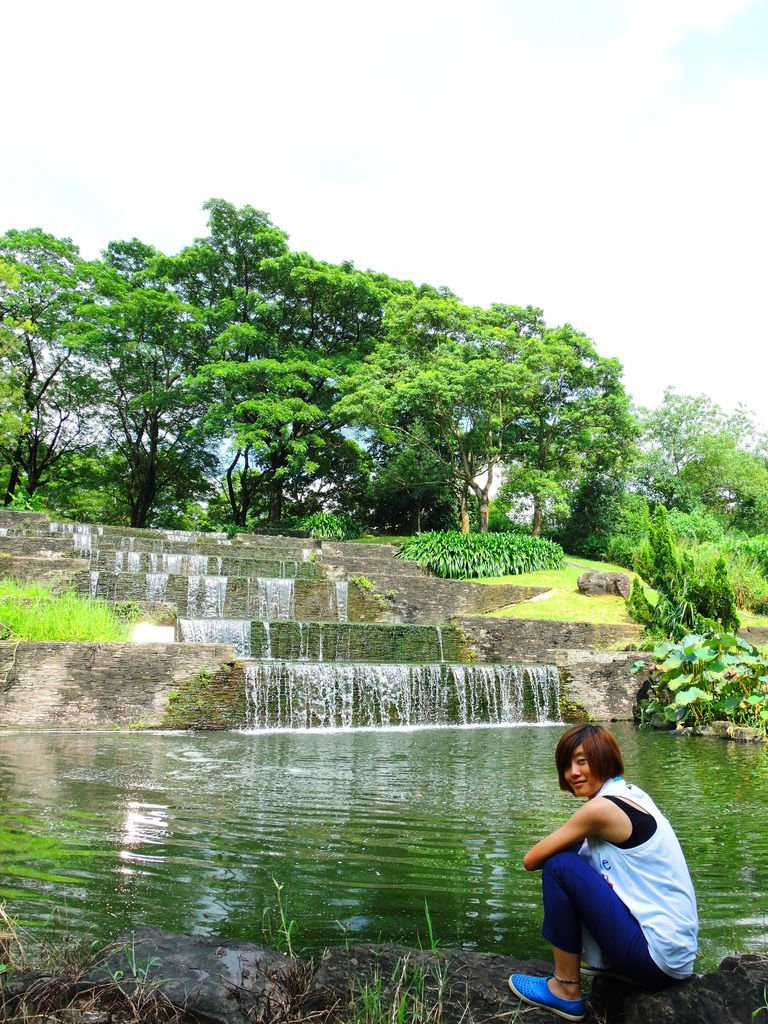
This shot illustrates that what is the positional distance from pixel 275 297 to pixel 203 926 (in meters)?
25.4

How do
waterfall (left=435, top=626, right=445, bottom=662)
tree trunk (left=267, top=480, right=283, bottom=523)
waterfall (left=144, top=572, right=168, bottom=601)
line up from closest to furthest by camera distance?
waterfall (left=435, top=626, right=445, bottom=662)
waterfall (left=144, top=572, right=168, bottom=601)
tree trunk (left=267, top=480, right=283, bottom=523)

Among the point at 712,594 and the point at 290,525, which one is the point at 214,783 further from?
the point at 290,525

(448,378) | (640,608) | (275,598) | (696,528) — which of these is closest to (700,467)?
(696,528)

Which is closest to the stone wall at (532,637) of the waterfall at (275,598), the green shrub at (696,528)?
the waterfall at (275,598)

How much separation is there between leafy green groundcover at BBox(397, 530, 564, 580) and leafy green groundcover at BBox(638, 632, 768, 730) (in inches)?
391

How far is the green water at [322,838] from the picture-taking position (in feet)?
9.71

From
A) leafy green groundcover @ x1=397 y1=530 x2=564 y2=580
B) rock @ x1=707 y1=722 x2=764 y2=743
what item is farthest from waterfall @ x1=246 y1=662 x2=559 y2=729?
leafy green groundcover @ x1=397 y1=530 x2=564 y2=580

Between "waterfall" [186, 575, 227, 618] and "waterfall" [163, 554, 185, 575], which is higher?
"waterfall" [163, 554, 185, 575]

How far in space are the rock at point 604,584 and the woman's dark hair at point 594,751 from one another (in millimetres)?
15502

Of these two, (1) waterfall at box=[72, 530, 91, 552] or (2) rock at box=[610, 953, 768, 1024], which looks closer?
(2) rock at box=[610, 953, 768, 1024]

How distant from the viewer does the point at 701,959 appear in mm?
2662

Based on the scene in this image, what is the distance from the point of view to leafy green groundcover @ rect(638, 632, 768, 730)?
9703 mm

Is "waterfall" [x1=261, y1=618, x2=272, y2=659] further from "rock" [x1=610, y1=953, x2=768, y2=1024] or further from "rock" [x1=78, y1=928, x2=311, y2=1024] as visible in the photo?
"rock" [x1=610, y1=953, x2=768, y2=1024]

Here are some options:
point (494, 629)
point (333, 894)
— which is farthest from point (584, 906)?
point (494, 629)
